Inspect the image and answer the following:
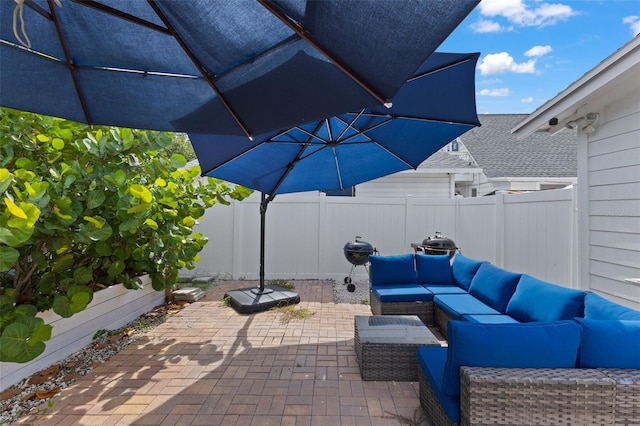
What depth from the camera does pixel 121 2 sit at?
5.63 feet

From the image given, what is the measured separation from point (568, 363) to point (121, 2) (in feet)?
10.1

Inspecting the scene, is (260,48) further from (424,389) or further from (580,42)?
(580,42)

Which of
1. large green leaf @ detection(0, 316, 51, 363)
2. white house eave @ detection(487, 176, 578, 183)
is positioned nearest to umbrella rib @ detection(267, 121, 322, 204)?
large green leaf @ detection(0, 316, 51, 363)

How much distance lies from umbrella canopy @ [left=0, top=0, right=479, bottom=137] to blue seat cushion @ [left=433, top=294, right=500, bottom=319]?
2.61 meters

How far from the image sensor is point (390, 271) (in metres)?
4.60

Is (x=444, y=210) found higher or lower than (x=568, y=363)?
higher

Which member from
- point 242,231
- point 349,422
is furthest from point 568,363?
point 242,231

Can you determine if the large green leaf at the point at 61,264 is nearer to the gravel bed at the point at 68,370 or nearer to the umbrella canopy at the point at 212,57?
the gravel bed at the point at 68,370


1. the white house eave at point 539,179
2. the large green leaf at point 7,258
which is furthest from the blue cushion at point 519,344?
the white house eave at point 539,179

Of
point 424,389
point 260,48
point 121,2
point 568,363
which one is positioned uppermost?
point 121,2

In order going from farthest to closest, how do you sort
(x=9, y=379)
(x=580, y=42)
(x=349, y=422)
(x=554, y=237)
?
(x=580, y=42)
(x=554, y=237)
(x=9, y=379)
(x=349, y=422)

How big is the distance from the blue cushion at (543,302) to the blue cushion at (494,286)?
13cm

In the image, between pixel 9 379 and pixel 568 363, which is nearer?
pixel 568 363

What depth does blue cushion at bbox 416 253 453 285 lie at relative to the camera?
467cm
